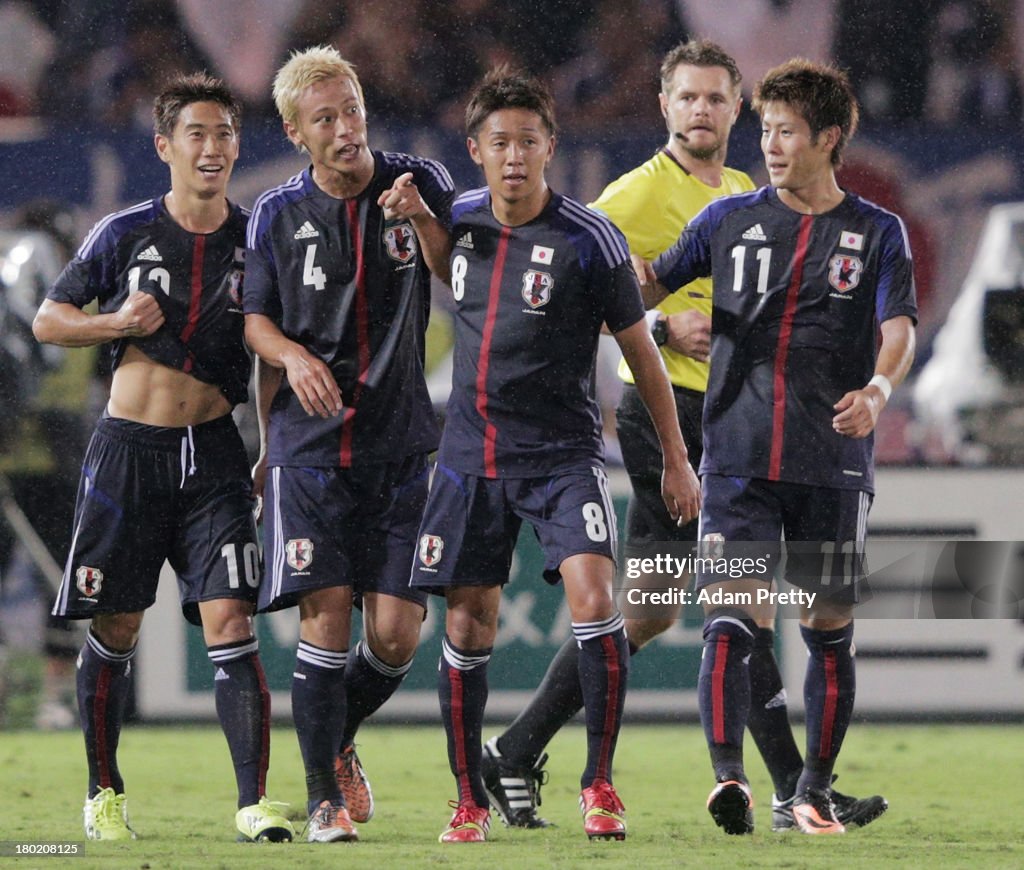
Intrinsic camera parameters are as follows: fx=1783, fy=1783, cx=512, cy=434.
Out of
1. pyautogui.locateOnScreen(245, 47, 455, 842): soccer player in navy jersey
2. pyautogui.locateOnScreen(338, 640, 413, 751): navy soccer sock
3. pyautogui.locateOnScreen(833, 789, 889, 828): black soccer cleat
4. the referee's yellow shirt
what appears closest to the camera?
pyautogui.locateOnScreen(245, 47, 455, 842): soccer player in navy jersey

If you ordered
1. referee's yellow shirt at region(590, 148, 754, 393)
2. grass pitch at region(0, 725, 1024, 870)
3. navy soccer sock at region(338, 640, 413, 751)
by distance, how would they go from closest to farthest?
grass pitch at region(0, 725, 1024, 870) → navy soccer sock at region(338, 640, 413, 751) → referee's yellow shirt at region(590, 148, 754, 393)

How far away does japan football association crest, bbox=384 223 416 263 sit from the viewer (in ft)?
15.6

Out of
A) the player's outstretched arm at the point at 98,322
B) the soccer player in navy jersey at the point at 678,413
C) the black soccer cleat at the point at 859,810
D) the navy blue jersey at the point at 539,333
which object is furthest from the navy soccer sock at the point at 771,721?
the player's outstretched arm at the point at 98,322

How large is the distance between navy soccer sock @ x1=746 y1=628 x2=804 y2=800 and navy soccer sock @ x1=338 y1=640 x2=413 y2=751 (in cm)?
100

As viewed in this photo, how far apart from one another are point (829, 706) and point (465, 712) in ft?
3.28

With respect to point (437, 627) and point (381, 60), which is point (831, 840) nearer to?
point (437, 627)

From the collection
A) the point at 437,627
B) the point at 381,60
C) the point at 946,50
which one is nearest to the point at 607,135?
the point at 381,60

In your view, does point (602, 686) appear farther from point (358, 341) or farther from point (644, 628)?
point (358, 341)

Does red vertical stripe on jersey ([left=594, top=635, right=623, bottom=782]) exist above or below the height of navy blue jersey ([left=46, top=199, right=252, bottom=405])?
below

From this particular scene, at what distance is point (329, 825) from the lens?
4465 millimetres

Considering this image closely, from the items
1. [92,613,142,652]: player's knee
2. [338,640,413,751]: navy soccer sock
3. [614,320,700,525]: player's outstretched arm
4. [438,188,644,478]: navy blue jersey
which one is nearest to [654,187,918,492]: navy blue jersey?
[614,320,700,525]: player's outstretched arm

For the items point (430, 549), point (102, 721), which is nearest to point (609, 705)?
point (430, 549)

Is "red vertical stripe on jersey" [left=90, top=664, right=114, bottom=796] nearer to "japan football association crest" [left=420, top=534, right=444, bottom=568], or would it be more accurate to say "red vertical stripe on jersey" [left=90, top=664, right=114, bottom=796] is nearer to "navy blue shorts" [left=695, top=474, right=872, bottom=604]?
"japan football association crest" [left=420, top=534, right=444, bottom=568]

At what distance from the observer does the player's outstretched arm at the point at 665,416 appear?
454 centimetres
